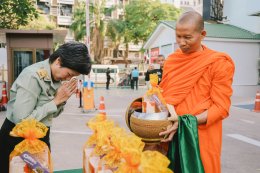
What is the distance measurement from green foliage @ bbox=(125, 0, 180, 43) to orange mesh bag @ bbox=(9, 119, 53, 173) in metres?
29.4

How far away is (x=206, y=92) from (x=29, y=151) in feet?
3.29

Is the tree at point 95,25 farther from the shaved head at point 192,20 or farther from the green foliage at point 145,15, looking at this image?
the shaved head at point 192,20

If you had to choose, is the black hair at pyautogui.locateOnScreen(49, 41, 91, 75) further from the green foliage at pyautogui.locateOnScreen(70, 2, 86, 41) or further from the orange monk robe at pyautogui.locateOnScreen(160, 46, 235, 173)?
the green foliage at pyautogui.locateOnScreen(70, 2, 86, 41)

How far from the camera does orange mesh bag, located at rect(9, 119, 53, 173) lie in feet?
5.17

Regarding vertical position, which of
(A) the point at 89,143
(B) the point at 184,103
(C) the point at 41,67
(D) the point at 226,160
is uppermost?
(C) the point at 41,67

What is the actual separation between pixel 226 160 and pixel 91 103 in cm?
564

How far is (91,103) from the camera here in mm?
9844

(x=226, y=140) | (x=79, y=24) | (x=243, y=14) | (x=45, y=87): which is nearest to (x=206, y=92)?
(x=45, y=87)

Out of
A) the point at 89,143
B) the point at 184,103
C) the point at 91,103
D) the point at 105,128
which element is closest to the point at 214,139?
the point at 184,103

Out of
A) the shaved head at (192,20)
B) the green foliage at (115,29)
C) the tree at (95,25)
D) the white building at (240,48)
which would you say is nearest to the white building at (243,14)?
the white building at (240,48)

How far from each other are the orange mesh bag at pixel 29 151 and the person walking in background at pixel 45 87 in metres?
0.06

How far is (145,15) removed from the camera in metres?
31.1

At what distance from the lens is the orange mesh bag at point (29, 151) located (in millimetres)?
1575

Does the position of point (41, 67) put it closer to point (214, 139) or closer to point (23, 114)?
point (23, 114)
